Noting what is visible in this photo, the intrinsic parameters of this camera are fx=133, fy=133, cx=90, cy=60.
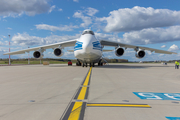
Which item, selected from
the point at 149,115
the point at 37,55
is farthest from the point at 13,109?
the point at 37,55

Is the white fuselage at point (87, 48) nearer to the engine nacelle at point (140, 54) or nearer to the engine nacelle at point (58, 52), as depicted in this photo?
the engine nacelle at point (58, 52)

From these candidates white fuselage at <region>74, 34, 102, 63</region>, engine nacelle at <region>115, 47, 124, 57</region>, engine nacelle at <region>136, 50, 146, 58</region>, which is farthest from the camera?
engine nacelle at <region>136, 50, 146, 58</region>

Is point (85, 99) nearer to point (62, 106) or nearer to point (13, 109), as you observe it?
point (62, 106)

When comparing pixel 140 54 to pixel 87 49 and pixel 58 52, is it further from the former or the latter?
pixel 58 52

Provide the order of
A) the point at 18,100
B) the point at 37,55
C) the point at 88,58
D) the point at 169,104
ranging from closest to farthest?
the point at 169,104, the point at 18,100, the point at 88,58, the point at 37,55

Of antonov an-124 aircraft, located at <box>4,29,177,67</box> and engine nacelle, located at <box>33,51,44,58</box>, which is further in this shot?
engine nacelle, located at <box>33,51,44,58</box>

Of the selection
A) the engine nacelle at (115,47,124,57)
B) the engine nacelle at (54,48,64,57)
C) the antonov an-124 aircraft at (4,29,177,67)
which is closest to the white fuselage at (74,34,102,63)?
the antonov an-124 aircraft at (4,29,177,67)

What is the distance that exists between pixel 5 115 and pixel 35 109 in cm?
59

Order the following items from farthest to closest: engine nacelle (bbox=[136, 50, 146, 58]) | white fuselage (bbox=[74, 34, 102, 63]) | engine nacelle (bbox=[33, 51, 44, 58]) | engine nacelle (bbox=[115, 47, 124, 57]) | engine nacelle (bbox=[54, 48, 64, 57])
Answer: engine nacelle (bbox=[136, 50, 146, 58]) < engine nacelle (bbox=[115, 47, 124, 57]) < engine nacelle (bbox=[33, 51, 44, 58]) < engine nacelle (bbox=[54, 48, 64, 57]) < white fuselage (bbox=[74, 34, 102, 63])

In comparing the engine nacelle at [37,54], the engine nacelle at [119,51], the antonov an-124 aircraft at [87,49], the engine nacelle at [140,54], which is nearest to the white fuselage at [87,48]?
the antonov an-124 aircraft at [87,49]

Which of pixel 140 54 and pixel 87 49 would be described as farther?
pixel 140 54

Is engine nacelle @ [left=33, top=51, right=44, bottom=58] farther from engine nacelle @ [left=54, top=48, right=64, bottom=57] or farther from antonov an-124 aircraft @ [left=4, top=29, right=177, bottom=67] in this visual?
engine nacelle @ [left=54, top=48, right=64, bottom=57]

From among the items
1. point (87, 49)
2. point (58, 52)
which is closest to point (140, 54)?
point (87, 49)

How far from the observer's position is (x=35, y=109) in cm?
310
